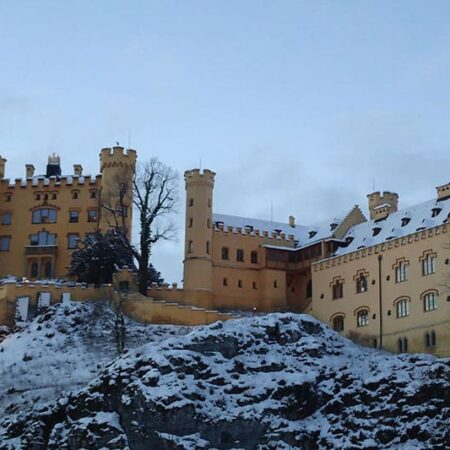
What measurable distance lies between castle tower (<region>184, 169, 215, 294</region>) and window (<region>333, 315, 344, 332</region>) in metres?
10.1

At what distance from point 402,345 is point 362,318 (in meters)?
5.48

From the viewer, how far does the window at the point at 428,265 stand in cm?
7900

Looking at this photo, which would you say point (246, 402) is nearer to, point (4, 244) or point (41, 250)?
point (41, 250)

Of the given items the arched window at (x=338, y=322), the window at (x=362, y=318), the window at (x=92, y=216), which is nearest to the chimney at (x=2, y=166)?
the window at (x=92, y=216)

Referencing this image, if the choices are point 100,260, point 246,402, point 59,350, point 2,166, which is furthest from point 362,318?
point 2,166

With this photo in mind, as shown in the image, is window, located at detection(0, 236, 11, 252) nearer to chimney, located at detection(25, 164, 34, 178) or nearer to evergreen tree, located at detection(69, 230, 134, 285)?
chimney, located at detection(25, 164, 34, 178)

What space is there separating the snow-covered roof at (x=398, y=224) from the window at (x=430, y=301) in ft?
18.2

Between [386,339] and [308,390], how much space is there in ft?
79.6

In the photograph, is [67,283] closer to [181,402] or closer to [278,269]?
[278,269]

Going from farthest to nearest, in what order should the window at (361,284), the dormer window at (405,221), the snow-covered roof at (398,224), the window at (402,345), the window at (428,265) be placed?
the dormer window at (405,221) → the window at (361,284) → the snow-covered roof at (398,224) → the window at (402,345) → the window at (428,265)

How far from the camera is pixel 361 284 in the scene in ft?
279

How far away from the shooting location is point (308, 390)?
190ft

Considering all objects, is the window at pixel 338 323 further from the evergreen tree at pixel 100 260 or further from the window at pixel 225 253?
the evergreen tree at pixel 100 260

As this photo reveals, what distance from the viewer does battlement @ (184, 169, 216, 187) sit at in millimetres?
91188
